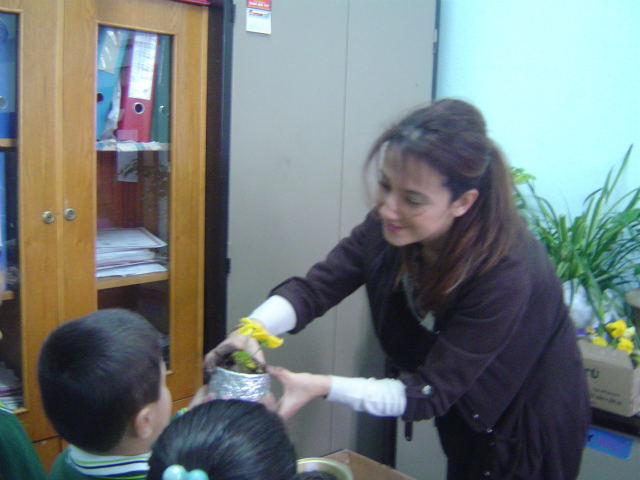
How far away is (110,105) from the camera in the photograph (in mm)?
1416

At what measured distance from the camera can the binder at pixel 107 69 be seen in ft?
4.45

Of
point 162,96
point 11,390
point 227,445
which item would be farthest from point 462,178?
point 11,390

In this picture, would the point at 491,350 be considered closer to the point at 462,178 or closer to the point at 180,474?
the point at 462,178

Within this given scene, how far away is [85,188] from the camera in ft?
4.41

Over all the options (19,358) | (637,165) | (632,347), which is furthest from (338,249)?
(637,165)

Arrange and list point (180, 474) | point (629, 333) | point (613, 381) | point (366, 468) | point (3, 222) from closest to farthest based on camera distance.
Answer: point (180, 474)
point (3, 222)
point (366, 468)
point (613, 381)
point (629, 333)

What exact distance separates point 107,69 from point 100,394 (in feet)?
2.90

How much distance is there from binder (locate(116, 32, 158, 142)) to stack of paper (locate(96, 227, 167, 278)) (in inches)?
10.2

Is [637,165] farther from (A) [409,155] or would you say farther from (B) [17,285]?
(B) [17,285]

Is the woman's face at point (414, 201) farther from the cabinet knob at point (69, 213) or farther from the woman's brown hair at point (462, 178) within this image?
the cabinet knob at point (69, 213)

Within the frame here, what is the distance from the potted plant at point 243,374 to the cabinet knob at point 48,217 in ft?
1.90

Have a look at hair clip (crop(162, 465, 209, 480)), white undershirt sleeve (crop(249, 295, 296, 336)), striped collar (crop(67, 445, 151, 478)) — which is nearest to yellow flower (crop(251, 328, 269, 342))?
white undershirt sleeve (crop(249, 295, 296, 336))

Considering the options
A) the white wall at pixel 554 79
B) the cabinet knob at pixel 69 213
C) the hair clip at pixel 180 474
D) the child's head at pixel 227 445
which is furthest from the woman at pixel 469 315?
the white wall at pixel 554 79

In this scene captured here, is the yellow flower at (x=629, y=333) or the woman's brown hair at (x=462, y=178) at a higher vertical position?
the woman's brown hair at (x=462, y=178)
